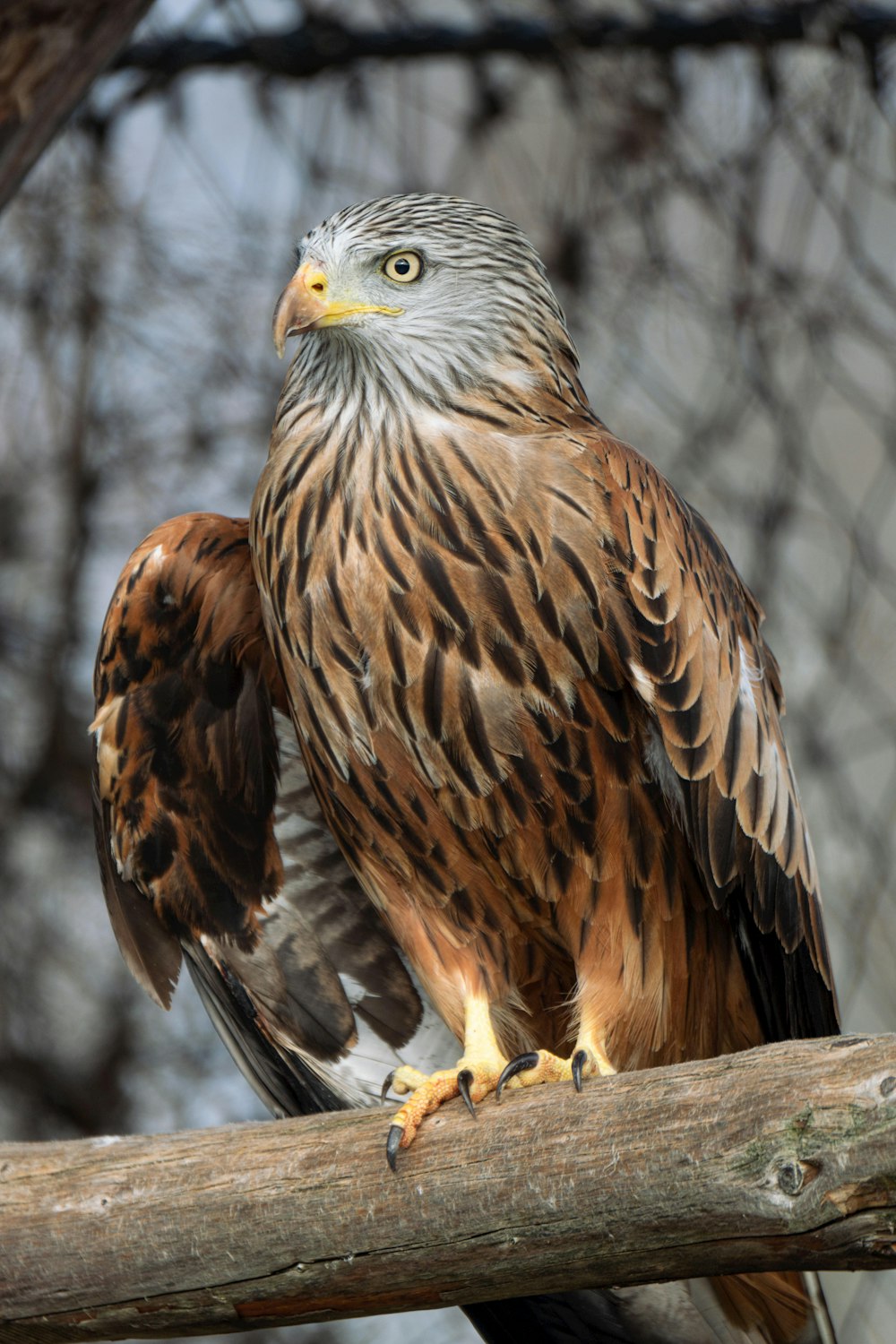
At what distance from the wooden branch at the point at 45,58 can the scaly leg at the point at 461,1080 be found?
184 cm

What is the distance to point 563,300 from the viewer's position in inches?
170

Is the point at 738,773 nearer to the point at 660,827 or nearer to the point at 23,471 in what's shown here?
the point at 660,827

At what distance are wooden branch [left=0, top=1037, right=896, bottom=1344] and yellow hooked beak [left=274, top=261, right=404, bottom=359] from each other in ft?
3.94

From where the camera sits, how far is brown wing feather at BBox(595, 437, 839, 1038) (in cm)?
242

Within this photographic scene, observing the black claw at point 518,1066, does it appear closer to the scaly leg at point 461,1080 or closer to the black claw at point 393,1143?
the scaly leg at point 461,1080

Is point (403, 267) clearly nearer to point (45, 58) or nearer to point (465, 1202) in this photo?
point (45, 58)

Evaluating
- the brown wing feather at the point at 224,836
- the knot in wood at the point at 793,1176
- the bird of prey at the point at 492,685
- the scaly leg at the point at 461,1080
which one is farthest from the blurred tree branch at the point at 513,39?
the knot in wood at the point at 793,1176

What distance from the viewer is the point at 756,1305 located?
8.70ft

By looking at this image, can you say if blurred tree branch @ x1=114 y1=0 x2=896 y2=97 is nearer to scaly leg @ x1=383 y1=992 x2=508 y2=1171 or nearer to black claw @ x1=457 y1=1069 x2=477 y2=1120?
scaly leg @ x1=383 y1=992 x2=508 y2=1171

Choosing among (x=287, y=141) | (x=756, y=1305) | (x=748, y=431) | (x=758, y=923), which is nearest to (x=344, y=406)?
(x=758, y=923)

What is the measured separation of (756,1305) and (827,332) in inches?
106

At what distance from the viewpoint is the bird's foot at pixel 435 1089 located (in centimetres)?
218

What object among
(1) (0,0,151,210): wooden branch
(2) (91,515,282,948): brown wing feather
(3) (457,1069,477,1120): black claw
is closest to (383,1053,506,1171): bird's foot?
(3) (457,1069,477,1120): black claw

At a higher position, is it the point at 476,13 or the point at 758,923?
the point at 476,13
